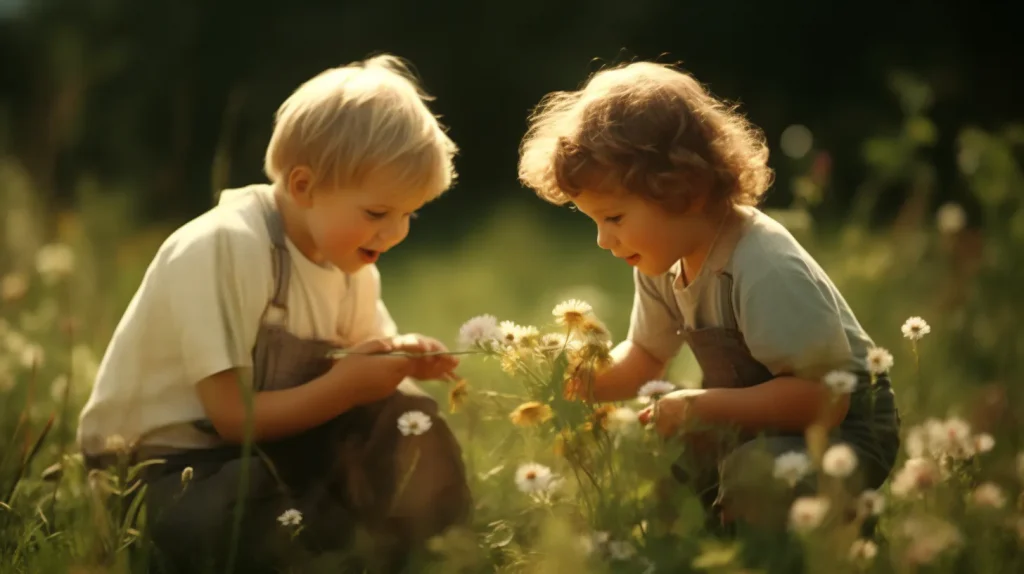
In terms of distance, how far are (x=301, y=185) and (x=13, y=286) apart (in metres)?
1.38

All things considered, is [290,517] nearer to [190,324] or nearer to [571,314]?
[190,324]

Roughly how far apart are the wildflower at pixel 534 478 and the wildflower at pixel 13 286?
194cm

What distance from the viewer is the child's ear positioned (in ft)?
8.65

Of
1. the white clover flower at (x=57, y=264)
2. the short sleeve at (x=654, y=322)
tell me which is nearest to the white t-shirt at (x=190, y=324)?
the short sleeve at (x=654, y=322)

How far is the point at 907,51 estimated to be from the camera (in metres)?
7.10

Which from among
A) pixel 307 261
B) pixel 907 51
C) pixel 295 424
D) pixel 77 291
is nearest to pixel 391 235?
pixel 307 261

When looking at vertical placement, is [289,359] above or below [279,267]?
below

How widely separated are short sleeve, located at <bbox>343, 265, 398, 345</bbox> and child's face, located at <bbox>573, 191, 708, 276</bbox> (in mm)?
624

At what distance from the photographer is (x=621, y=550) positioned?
209 cm

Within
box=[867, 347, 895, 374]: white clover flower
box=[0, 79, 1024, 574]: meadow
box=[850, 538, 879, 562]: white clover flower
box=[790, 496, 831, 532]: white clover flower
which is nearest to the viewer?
box=[790, 496, 831, 532]: white clover flower

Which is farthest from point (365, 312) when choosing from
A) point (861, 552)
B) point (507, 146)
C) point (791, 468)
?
point (507, 146)

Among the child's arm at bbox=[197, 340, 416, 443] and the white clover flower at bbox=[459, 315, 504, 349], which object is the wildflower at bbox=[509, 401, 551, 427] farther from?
the child's arm at bbox=[197, 340, 416, 443]

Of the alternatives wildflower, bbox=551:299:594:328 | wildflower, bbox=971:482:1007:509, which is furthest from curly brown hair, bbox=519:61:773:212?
wildflower, bbox=971:482:1007:509

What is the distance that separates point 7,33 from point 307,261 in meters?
5.54
